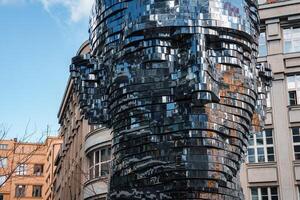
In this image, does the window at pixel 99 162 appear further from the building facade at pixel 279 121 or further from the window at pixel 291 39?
the window at pixel 291 39

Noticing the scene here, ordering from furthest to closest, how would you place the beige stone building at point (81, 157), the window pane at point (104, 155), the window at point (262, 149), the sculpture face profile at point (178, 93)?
the window pane at point (104, 155) < the beige stone building at point (81, 157) < the window at point (262, 149) < the sculpture face profile at point (178, 93)

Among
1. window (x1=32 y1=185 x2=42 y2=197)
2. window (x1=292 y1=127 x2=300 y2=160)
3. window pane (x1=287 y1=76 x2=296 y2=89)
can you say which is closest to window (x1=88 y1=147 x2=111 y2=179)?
window (x1=292 y1=127 x2=300 y2=160)

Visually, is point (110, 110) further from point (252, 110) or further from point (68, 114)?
point (68, 114)

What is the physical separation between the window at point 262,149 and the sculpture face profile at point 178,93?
83.1ft

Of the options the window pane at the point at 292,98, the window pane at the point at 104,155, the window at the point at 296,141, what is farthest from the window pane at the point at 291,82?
the window pane at the point at 104,155

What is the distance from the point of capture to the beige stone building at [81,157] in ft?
101

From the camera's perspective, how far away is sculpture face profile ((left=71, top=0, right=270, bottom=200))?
4.75 meters

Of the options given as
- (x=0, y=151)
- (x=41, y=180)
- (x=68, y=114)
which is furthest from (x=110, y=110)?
(x=41, y=180)

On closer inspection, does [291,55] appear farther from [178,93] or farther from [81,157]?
[178,93]

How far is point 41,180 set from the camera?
80000mm

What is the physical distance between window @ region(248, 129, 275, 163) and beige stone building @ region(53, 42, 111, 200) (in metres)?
7.98

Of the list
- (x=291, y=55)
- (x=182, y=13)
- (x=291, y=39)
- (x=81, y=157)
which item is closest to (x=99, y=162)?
(x=81, y=157)

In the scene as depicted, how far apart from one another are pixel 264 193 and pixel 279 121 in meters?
4.09

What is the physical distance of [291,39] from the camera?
1272 inches
